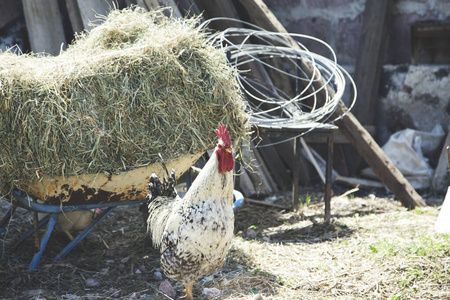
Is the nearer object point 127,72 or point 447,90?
point 127,72

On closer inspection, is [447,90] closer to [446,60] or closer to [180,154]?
[446,60]

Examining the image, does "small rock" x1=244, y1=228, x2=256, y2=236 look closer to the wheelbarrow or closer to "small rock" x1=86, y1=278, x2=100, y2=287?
the wheelbarrow

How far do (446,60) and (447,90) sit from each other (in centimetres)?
35

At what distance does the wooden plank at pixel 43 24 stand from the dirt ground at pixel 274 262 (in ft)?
5.86

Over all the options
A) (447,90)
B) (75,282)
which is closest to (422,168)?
(447,90)

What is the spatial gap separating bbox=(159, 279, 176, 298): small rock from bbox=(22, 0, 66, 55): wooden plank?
9.99 feet

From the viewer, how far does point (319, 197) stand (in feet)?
16.3

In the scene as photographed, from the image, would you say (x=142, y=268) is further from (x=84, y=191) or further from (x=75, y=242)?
(x=84, y=191)

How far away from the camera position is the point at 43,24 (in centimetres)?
478

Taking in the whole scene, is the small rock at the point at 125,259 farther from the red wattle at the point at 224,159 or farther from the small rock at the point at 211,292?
the red wattle at the point at 224,159

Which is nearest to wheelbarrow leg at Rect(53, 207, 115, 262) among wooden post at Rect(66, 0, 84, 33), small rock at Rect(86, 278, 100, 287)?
small rock at Rect(86, 278, 100, 287)

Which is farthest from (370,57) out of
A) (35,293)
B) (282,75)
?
(35,293)

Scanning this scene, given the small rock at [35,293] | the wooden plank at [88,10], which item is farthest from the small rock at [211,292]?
the wooden plank at [88,10]

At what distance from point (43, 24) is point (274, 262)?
11.4 feet
